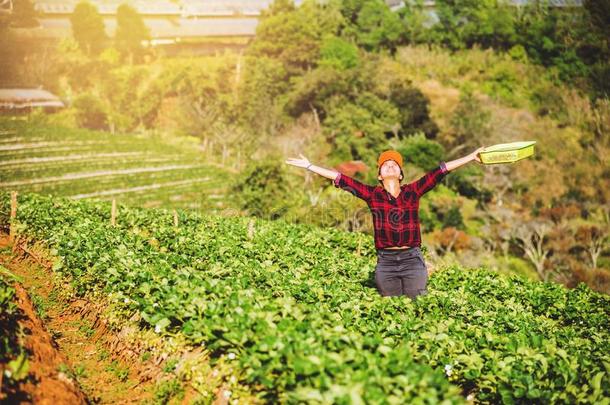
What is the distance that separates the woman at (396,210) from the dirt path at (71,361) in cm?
344

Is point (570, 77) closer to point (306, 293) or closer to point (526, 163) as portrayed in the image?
point (526, 163)

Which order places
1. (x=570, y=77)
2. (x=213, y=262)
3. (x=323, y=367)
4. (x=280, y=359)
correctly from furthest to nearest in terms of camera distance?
1. (x=570, y=77)
2. (x=213, y=262)
3. (x=280, y=359)
4. (x=323, y=367)

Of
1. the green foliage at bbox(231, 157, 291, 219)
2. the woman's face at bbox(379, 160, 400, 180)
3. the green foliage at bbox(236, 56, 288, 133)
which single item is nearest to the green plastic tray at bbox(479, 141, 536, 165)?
the woman's face at bbox(379, 160, 400, 180)

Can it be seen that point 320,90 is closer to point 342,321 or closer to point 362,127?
point 362,127

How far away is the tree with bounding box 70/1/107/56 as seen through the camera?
6725 centimetres

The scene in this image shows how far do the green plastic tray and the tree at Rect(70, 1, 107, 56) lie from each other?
72861 mm

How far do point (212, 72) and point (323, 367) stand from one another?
70.0 metres

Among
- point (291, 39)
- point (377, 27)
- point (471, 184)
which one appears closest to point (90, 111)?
point (291, 39)

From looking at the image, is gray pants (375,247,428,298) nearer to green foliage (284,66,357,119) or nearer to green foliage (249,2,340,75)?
green foliage (284,66,357,119)

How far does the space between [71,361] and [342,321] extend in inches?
166

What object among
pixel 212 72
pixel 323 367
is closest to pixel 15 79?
pixel 212 72

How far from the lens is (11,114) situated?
51125mm

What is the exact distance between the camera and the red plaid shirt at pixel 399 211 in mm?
5992

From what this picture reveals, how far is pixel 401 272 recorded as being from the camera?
6.31 meters
